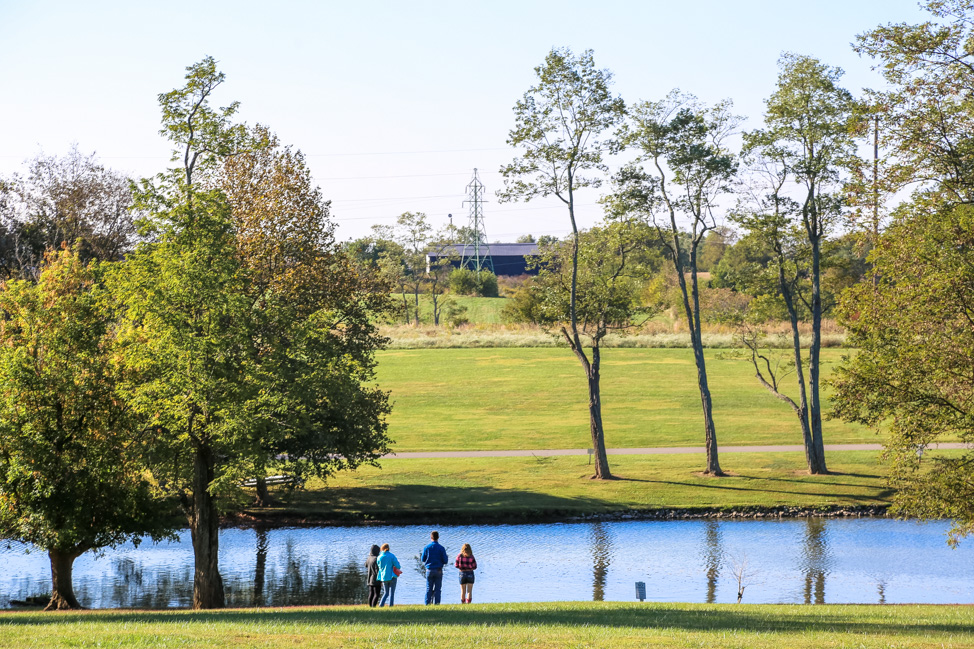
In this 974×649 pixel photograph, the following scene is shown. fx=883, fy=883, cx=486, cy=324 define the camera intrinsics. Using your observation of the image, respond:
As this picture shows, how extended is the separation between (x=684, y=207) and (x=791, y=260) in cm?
495

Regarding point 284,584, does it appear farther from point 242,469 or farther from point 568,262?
point 568,262

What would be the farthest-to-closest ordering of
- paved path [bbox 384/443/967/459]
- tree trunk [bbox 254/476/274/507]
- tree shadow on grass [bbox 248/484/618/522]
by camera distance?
paved path [bbox 384/443/967/459]
tree trunk [bbox 254/476/274/507]
tree shadow on grass [bbox 248/484/618/522]

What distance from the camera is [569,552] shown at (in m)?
27.0

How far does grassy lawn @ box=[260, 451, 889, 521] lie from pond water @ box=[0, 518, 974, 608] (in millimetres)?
1333

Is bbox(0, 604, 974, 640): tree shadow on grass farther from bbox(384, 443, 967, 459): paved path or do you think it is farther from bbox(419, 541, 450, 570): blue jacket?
bbox(384, 443, 967, 459): paved path

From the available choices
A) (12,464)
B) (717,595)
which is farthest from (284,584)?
(717,595)

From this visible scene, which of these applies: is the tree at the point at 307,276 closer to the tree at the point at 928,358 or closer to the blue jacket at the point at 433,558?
the blue jacket at the point at 433,558

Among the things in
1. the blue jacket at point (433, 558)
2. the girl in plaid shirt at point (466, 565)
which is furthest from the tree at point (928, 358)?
the blue jacket at point (433, 558)

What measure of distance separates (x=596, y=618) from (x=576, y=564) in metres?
10.2

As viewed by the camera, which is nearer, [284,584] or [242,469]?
[242,469]

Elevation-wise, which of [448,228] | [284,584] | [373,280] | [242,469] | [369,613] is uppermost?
[448,228]

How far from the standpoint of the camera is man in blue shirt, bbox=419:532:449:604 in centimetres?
2034

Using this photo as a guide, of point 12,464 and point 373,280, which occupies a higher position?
point 373,280

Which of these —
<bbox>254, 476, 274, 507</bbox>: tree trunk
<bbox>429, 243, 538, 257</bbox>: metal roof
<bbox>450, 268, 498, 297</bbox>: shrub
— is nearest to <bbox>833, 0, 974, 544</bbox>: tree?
<bbox>254, 476, 274, 507</bbox>: tree trunk
